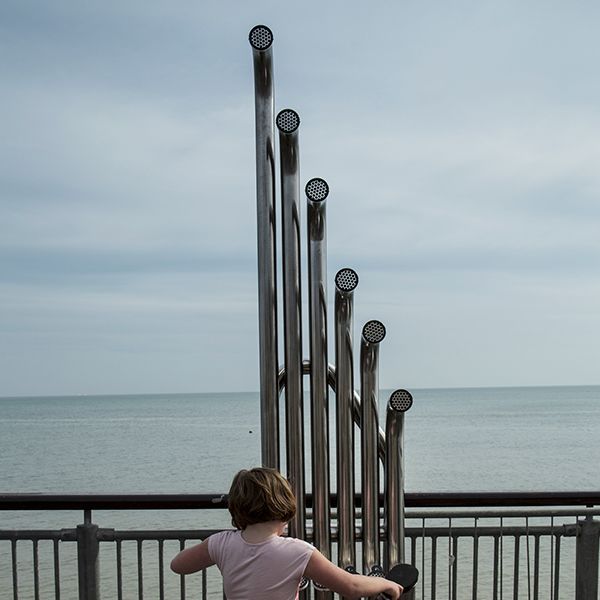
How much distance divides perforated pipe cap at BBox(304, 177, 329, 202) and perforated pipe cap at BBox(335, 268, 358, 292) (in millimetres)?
241

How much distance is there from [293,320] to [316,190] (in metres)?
0.41

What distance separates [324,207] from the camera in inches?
121

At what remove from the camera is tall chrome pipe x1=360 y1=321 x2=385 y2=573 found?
10.1 ft

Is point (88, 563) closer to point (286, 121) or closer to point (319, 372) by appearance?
point (319, 372)

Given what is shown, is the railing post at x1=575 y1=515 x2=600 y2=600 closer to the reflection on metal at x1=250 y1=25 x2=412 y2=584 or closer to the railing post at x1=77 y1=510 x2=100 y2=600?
the reflection on metal at x1=250 y1=25 x2=412 y2=584

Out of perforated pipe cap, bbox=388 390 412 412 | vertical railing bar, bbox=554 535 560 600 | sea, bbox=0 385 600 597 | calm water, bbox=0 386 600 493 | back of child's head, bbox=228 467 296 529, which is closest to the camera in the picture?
back of child's head, bbox=228 467 296 529

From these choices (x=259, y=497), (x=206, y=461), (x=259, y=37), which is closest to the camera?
(x=259, y=497)

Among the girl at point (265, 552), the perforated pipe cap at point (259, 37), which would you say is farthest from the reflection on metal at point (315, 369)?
the girl at point (265, 552)

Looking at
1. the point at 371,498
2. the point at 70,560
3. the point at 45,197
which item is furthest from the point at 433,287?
the point at 371,498

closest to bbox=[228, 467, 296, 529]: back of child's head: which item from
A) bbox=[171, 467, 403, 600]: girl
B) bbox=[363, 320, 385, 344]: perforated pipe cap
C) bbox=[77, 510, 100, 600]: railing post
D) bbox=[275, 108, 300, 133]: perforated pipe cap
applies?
bbox=[171, 467, 403, 600]: girl

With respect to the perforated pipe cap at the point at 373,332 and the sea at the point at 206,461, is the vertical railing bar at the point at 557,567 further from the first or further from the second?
the sea at the point at 206,461

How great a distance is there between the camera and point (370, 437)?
3.10 metres

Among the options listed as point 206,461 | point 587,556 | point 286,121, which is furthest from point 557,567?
point 206,461

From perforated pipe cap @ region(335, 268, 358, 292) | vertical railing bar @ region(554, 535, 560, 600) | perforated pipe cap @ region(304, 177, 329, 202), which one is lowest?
vertical railing bar @ region(554, 535, 560, 600)
